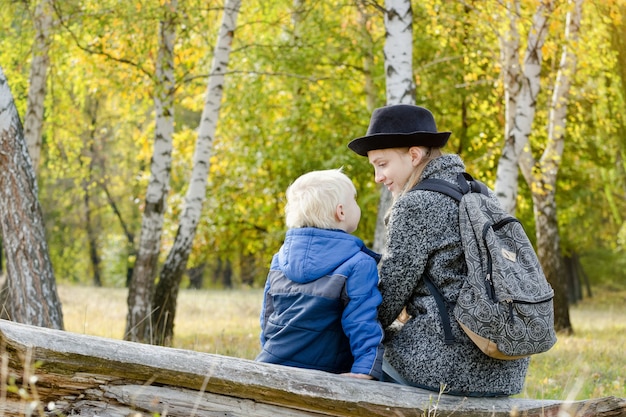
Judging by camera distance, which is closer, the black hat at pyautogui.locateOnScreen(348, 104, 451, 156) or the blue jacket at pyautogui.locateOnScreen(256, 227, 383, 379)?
the blue jacket at pyautogui.locateOnScreen(256, 227, 383, 379)

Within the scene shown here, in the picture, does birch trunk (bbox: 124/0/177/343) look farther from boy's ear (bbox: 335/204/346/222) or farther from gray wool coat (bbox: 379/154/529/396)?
gray wool coat (bbox: 379/154/529/396)

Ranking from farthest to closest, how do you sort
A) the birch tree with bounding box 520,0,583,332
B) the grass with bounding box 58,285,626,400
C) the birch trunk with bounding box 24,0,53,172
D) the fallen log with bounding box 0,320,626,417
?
the birch tree with bounding box 520,0,583,332
the birch trunk with bounding box 24,0,53,172
the grass with bounding box 58,285,626,400
the fallen log with bounding box 0,320,626,417

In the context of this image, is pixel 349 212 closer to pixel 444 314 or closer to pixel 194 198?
pixel 444 314

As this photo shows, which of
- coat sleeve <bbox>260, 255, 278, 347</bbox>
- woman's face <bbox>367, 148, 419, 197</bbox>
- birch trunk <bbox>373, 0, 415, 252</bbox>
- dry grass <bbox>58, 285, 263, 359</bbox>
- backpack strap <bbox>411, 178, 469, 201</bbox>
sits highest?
birch trunk <bbox>373, 0, 415, 252</bbox>

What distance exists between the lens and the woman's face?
3.70 meters

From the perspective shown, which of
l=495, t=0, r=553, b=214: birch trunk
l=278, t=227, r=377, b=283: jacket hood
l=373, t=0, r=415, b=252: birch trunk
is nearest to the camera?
l=278, t=227, r=377, b=283: jacket hood

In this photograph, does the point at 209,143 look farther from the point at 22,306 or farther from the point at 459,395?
the point at 459,395

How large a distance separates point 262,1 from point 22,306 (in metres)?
7.74

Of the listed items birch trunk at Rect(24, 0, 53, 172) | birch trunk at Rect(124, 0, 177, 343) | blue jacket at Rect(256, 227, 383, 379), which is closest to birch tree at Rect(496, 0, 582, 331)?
birch trunk at Rect(124, 0, 177, 343)

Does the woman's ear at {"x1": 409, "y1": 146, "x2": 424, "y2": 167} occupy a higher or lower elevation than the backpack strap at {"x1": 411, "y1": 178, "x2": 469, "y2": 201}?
higher

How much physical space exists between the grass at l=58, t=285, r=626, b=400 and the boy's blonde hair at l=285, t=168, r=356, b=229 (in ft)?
4.39

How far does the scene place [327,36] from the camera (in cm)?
1395

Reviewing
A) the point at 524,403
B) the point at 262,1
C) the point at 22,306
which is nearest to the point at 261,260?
the point at 262,1

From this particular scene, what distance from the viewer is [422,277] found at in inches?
138
